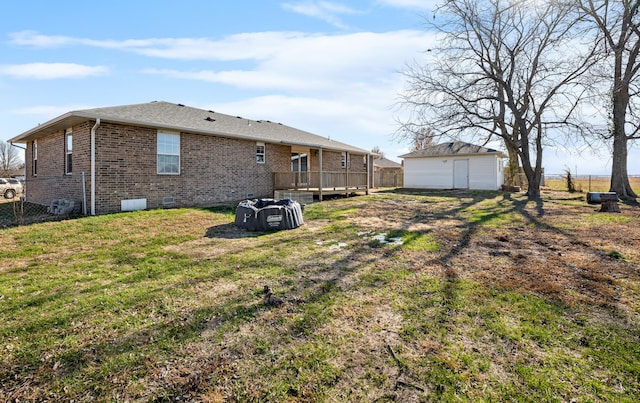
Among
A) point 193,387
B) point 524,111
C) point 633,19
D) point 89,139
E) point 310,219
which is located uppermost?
point 633,19

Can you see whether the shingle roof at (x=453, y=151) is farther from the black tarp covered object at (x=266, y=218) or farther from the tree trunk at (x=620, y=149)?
the black tarp covered object at (x=266, y=218)

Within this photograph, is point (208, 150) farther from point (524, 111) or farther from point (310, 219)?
point (524, 111)

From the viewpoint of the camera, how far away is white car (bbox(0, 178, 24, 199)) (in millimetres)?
19234

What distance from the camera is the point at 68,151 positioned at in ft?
35.4

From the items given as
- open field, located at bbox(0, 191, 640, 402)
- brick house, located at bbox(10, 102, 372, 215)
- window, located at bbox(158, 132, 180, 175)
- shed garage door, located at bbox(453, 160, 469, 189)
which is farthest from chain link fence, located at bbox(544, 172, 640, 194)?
window, located at bbox(158, 132, 180, 175)

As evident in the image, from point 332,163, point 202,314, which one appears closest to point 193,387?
point 202,314

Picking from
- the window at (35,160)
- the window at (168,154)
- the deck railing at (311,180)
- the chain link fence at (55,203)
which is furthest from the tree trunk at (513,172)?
the window at (35,160)

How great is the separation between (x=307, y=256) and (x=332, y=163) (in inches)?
584

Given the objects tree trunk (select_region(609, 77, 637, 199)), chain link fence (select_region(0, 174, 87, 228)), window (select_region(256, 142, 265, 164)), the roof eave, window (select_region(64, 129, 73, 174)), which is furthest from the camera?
tree trunk (select_region(609, 77, 637, 199))

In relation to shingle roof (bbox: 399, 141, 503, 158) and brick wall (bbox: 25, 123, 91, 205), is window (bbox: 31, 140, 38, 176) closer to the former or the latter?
brick wall (bbox: 25, 123, 91, 205)

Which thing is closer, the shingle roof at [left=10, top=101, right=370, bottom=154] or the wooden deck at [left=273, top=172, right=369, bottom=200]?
the shingle roof at [left=10, top=101, right=370, bottom=154]

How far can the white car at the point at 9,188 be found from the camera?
63.1 feet

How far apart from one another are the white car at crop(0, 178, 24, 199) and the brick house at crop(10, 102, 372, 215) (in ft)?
21.3

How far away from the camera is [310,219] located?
9547 mm
